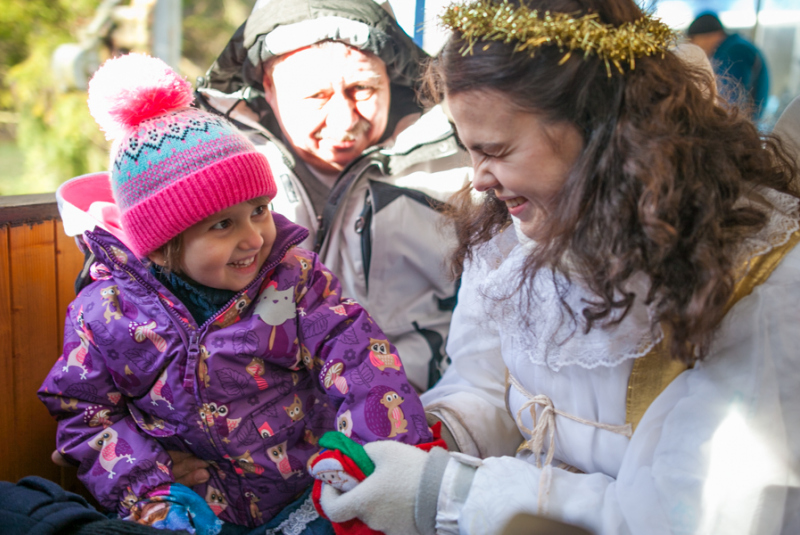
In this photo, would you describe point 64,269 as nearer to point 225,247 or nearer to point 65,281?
A: point 65,281

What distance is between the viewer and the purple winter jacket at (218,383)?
132cm

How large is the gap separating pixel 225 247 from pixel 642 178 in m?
0.80

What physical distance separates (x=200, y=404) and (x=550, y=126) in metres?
0.89

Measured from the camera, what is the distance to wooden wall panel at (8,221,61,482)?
5.13 ft

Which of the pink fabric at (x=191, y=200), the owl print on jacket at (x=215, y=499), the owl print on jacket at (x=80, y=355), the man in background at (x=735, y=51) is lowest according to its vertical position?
the owl print on jacket at (x=215, y=499)

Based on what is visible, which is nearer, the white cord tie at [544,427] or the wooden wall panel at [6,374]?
the white cord tie at [544,427]

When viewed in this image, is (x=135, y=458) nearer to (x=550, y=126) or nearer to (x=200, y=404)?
(x=200, y=404)

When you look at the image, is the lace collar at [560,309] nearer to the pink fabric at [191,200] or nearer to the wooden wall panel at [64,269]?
the pink fabric at [191,200]

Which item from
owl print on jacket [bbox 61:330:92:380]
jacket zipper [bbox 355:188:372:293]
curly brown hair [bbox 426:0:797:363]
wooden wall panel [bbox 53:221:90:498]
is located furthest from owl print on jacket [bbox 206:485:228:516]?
curly brown hair [bbox 426:0:797:363]

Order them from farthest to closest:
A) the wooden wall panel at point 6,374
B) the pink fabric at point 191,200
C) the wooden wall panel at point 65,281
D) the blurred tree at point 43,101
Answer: the blurred tree at point 43,101 → the wooden wall panel at point 65,281 → the wooden wall panel at point 6,374 → the pink fabric at point 191,200

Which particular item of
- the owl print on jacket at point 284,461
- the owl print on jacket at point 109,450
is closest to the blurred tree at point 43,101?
the owl print on jacket at point 109,450

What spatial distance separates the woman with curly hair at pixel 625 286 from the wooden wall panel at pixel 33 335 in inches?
36.2

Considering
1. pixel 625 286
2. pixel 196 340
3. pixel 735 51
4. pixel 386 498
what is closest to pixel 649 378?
pixel 625 286

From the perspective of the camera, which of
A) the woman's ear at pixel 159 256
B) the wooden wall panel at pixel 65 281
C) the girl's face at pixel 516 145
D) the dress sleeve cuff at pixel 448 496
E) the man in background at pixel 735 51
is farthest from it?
the man in background at pixel 735 51
